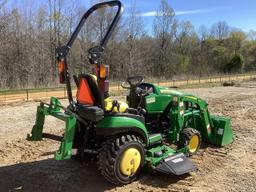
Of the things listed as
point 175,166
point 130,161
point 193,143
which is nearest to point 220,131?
point 193,143

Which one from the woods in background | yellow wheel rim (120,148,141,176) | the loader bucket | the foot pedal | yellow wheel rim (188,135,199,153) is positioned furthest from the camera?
the woods in background

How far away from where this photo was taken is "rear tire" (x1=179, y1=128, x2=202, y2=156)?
6.46 metres

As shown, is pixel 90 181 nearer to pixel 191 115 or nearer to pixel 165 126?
pixel 165 126

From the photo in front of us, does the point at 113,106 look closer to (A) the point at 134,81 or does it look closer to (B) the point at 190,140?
(A) the point at 134,81

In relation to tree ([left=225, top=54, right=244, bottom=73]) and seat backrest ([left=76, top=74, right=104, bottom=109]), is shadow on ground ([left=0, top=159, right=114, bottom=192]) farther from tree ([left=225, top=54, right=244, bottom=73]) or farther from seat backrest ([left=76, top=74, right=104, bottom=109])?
tree ([left=225, top=54, right=244, bottom=73])

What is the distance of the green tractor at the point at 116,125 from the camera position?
477 cm

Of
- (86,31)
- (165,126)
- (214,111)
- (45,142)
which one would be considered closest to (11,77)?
(86,31)

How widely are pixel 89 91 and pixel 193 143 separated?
2.71 m

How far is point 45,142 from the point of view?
7.59 metres

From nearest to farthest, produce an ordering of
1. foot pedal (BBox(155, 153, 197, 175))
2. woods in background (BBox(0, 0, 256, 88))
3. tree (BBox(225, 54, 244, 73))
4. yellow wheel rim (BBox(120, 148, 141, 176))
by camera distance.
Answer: yellow wheel rim (BBox(120, 148, 141, 176)) → foot pedal (BBox(155, 153, 197, 175)) → woods in background (BBox(0, 0, 256, 88)) → tree (BBox(225, 54, 244, 73))

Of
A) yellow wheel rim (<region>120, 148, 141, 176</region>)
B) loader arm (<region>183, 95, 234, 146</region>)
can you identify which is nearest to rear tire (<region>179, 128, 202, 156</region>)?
loader arm (<region>183, 95, 234, 146</region>)

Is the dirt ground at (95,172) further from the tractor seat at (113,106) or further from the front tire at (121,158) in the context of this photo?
the tractor seat at (113,106)

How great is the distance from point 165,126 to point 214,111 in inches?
263

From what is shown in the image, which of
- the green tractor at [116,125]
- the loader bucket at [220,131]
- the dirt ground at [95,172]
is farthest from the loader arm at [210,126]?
the green tractor at [116,125]
